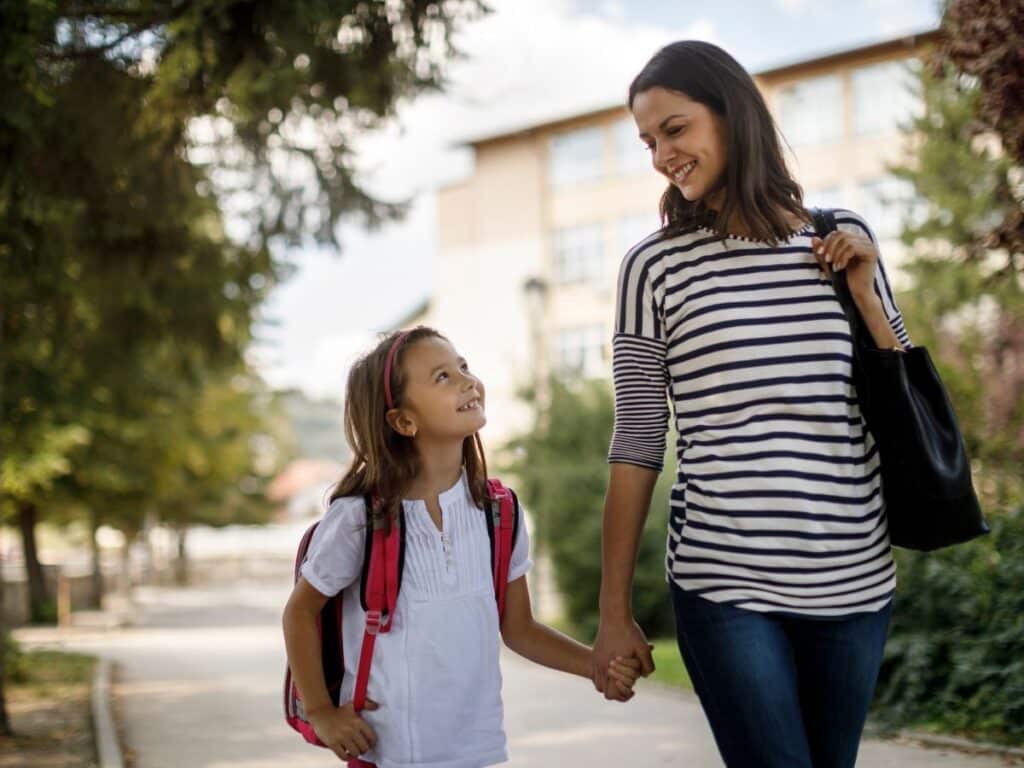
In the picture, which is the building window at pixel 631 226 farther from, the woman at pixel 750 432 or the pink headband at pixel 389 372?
the woman at pixel 750 432

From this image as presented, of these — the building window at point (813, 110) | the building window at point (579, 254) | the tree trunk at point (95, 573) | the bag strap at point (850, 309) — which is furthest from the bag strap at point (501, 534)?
the building window at point (579, 254)

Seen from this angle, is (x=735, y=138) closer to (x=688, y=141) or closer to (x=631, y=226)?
(x=688, y=141)

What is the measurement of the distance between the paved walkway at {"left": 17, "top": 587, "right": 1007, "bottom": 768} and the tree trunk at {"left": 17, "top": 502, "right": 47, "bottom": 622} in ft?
35.8

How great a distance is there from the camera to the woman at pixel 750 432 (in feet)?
8.22

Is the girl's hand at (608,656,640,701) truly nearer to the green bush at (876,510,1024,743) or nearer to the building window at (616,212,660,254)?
the green bush at (876,510,1024,743)

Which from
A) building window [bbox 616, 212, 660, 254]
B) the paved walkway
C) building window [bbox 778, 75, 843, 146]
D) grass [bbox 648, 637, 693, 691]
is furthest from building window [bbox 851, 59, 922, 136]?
the paved walkway

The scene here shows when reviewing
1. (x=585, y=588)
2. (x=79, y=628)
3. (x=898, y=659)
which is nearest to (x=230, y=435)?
(x=79, y=628)

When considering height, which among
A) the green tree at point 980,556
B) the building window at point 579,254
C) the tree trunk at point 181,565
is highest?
the building window at point 579,254

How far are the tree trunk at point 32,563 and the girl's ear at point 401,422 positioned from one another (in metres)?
23.7

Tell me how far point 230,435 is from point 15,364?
18774 mm

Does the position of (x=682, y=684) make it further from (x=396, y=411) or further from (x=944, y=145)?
(x=944, y=145)

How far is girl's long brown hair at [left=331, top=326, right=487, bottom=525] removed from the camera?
122 inches

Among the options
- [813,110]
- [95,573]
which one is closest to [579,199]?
[813,110]

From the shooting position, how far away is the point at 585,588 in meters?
19.9
